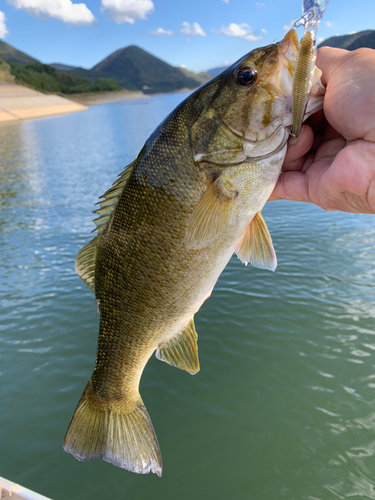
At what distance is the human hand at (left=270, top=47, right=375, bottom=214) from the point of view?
2252 millimetres

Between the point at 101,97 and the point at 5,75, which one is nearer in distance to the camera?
the point at 5,75

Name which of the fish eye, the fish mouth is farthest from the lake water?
the fish eye

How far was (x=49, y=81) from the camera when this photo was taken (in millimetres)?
113500

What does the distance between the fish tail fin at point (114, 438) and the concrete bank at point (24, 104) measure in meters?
72.2

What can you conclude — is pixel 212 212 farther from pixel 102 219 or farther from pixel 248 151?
pixel 102 219

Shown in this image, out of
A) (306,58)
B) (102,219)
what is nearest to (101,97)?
(102,219)

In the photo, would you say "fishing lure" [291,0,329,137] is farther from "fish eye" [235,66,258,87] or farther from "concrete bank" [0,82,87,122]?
"concrete bank" [0,82,87,122]

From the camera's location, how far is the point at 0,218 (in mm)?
14164

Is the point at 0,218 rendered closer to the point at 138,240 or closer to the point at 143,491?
the point at 143,491

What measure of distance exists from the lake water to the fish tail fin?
72.2 inches

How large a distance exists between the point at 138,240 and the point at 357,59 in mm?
1762

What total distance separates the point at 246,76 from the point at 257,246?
3.61 ft

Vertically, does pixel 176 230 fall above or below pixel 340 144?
below

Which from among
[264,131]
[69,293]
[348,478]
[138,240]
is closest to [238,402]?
[348,478]
